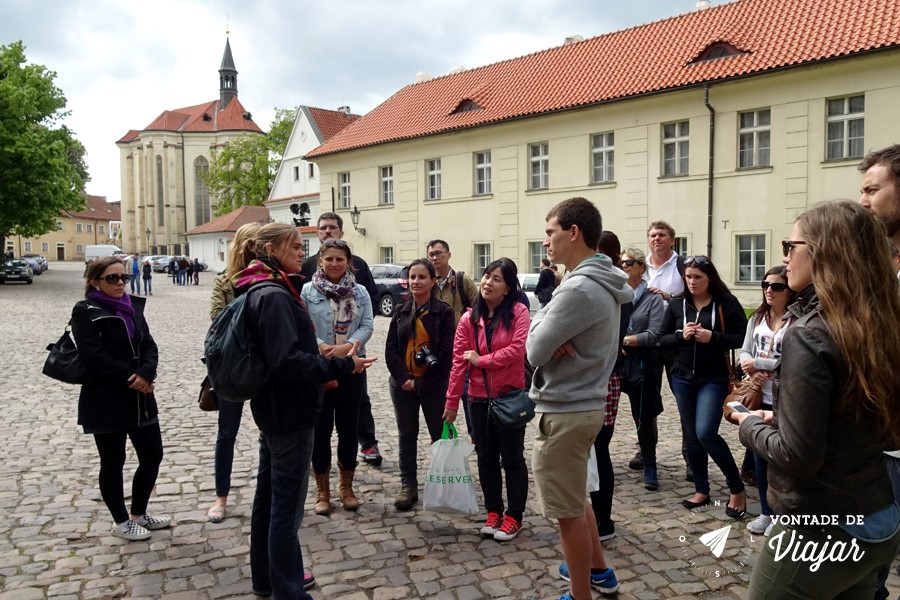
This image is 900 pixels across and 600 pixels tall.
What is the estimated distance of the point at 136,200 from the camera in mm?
89438

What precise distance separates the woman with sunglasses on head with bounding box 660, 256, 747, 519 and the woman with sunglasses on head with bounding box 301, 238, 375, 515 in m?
2.25

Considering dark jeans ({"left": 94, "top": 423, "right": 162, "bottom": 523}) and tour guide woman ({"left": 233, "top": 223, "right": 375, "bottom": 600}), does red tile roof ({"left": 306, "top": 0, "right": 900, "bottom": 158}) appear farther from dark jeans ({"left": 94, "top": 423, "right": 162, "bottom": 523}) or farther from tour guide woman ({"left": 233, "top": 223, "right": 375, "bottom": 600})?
dark jeans ({"left": 94, "top": 423, "right": 162, "bottom": 523})

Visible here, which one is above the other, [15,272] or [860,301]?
[860,301]

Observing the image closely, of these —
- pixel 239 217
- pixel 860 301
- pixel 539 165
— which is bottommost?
pixel 860 301

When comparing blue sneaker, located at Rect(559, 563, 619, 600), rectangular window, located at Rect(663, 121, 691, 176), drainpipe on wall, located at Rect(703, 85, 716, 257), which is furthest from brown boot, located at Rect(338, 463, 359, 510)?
rectangular window, located at Rect(663, 121, 691, 176)

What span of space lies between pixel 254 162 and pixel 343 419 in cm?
5386

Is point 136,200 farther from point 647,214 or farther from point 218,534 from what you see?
point 218,534

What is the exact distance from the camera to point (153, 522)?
4773 millimetres

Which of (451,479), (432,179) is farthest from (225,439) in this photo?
(432,179)

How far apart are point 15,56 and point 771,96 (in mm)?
36823

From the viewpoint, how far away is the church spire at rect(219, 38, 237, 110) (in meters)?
95.1

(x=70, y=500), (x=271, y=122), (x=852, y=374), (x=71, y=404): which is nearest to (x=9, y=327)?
(x=71, y=404)

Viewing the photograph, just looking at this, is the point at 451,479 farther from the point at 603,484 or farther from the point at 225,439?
the point at 225,439

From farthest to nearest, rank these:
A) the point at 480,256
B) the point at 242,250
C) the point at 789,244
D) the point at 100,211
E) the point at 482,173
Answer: the point at 100,211 < the point at 480,256 < the point at 482,173 < the point at 242,250 < the point at 789,244
